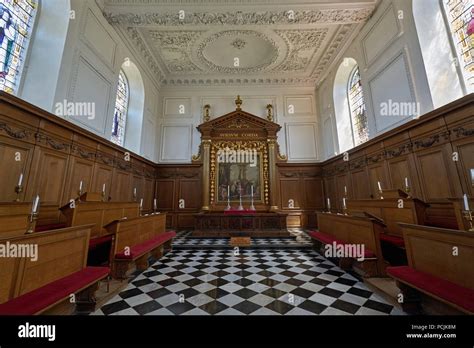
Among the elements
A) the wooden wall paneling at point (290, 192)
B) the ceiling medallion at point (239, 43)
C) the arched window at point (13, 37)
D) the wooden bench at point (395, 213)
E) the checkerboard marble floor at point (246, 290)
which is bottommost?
the checkerboard marble floor at point (246, 290)

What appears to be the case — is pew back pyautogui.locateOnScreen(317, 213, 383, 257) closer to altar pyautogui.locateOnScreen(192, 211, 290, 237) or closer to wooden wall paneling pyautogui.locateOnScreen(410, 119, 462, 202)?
wooden wall paneling pyautogui.locateOnScreen(410, 119, 462, 202)

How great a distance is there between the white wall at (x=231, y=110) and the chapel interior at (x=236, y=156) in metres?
0.07

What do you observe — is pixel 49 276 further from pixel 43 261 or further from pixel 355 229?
pixel 355 229

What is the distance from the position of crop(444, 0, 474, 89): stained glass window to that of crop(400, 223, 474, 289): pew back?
11.7ft

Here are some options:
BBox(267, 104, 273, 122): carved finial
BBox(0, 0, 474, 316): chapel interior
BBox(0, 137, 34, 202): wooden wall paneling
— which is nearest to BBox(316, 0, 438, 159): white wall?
BBox(0, 0, 474, 316): chapel interior

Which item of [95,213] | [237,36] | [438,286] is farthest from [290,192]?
[95,213]

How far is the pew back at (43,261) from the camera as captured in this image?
1.59 m

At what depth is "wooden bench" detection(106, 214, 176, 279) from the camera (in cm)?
300

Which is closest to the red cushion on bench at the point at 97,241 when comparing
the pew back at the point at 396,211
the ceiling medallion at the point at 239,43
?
the pew back at the point at 396,211

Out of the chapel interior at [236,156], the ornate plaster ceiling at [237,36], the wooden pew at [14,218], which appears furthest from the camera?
the ornate plaster ceiling at [237,36]

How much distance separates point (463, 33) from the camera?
12.2 feet

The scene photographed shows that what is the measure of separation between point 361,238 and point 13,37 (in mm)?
7713

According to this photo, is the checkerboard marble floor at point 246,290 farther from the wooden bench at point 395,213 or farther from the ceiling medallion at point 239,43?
the ceiling medallion at point 239,43
